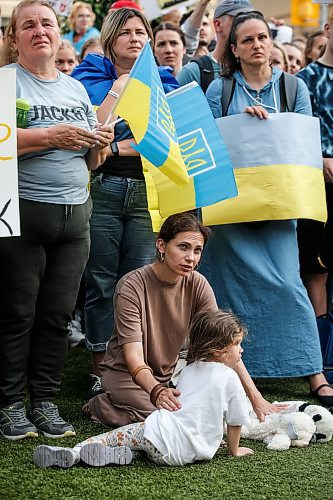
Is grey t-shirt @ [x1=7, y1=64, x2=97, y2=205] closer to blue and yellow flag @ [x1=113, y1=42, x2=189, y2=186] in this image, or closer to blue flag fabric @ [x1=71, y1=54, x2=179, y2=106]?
blue and yellow flag @ [x1=113, y1=42, x2=189, y2=186]

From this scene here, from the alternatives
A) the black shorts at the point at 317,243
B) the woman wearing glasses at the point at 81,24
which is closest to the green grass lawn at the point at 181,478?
the black shorts at the point at 317,243

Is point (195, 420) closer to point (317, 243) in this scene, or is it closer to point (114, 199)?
point (114, 199)

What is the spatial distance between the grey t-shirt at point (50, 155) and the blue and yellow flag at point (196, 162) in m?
0.53

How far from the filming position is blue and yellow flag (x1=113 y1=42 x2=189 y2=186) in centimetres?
451

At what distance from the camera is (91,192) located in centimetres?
554

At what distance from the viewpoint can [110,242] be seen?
5523 millimetres

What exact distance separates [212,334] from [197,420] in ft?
1.20

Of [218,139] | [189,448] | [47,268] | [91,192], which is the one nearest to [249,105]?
[218,139]

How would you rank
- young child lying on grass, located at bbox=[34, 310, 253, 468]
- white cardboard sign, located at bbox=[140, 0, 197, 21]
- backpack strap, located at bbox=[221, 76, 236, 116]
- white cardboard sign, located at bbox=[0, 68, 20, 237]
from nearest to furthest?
white cardboard sign, located at bbox=[0, 68, 20, 237] → young child lying on grass, located at bbox=[34, 310, 253, 468] → backpack strap, located at bbox=[221, 76, 236, 116] → white cardboard sign, located at bbox=[140, 0, 197, 21]

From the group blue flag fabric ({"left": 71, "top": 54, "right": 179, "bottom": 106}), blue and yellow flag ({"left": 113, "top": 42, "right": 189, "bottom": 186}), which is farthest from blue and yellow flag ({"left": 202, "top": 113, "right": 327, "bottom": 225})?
blue and yellow flag ({"left": 113, "top": 42, "right": 189, "bottom": 186})

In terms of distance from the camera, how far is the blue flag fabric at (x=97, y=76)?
5.48 meters

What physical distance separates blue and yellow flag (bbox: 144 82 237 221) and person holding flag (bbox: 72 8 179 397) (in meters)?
0.30

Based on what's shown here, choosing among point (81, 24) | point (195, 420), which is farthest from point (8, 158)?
point (81, 24)

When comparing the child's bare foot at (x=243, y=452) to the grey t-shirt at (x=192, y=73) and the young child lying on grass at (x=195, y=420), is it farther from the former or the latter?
the grey t-shirt at (x=192, y=73)
